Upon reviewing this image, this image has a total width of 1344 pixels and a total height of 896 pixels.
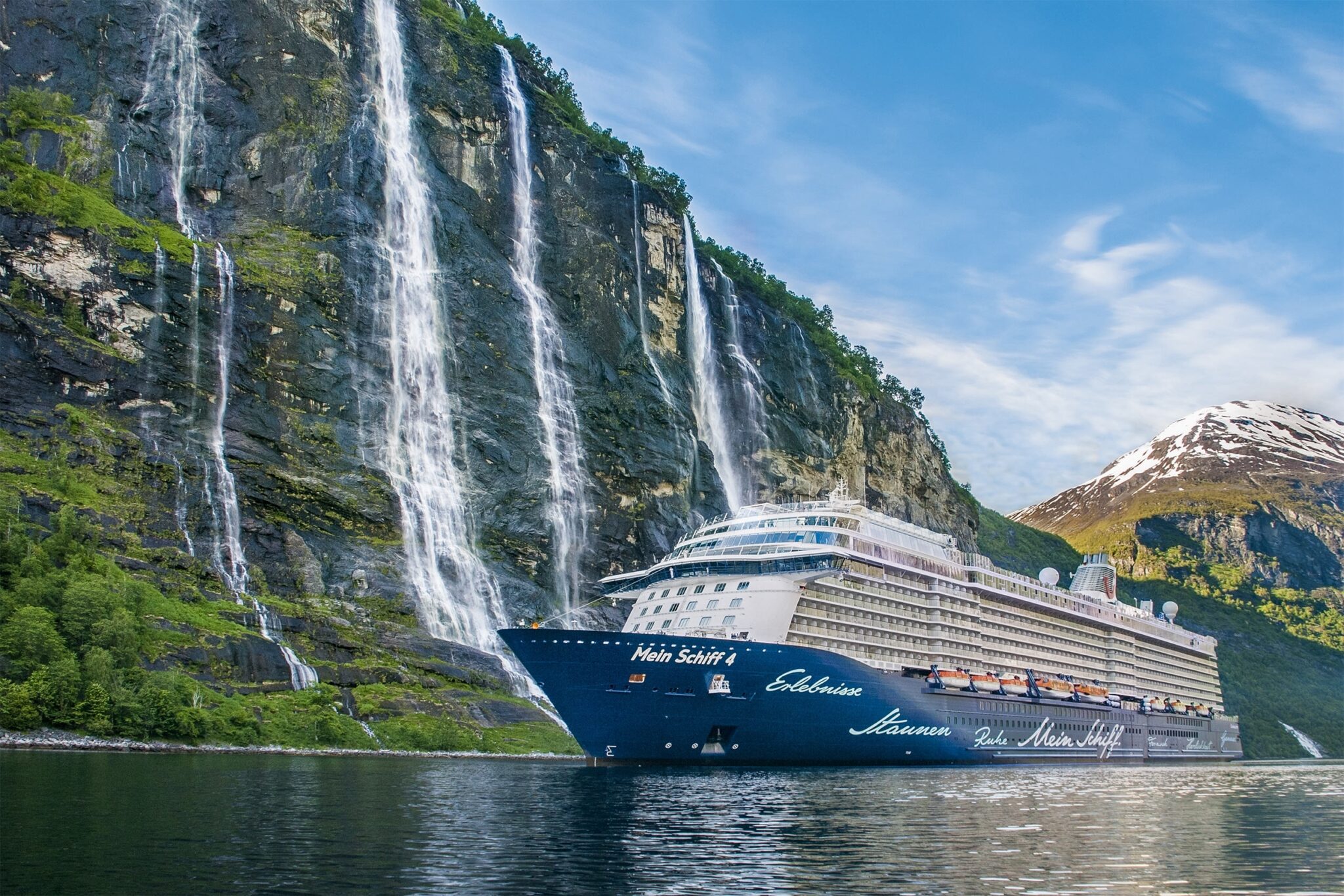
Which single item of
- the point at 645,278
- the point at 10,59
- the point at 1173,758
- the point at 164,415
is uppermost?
the point at 10,59

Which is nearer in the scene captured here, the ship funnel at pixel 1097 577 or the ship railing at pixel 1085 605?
the ship railing at pixel 1085 605

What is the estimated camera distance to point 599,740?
5344cm

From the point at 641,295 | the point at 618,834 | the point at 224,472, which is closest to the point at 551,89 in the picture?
the point at 641,295

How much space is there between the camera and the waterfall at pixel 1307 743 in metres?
158

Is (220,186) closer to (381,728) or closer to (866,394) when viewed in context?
(381,728)

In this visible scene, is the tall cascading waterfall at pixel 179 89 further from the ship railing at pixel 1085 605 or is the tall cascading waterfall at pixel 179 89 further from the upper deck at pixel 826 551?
the ship railing at pixel 1085 605

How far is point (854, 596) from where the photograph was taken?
215ft

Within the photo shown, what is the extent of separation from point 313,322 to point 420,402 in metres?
10.8

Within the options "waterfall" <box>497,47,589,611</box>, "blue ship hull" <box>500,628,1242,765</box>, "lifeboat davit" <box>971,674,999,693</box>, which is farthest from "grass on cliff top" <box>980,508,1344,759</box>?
"blue ship hull" <box>500,628,1242,765</box>

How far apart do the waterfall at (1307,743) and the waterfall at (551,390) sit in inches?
4682

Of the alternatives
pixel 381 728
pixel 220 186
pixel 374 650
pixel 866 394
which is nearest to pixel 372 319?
pixel 220 186

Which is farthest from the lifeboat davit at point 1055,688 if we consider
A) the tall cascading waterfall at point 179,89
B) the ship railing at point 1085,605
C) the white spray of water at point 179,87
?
the white spray of water at point 179,87

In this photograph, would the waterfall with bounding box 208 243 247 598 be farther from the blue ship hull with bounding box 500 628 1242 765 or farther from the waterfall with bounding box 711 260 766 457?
the waterfall with bounding box 711 260 766 457

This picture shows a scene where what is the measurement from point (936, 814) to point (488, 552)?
6027 centimetres
